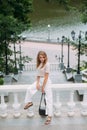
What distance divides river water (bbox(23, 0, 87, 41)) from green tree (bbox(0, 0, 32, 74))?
22.2 meters

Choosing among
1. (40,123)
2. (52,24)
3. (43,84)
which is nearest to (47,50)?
(52,24)

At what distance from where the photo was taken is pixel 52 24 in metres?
47.1

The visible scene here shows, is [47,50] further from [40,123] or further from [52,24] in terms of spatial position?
[40,123]

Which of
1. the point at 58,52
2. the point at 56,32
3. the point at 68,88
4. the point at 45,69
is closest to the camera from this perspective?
the point at 45,69

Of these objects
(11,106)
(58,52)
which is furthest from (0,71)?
(58,52)

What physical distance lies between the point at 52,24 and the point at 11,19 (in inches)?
1288

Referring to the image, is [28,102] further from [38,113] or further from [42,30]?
[42,30]

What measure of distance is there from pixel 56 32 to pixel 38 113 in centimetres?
3743

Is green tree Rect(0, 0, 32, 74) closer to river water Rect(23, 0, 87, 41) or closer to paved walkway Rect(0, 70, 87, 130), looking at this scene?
paved walkway Rect(0, 70, 87, 130)

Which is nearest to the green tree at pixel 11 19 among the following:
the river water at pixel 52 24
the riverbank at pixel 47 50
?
the riverbank at pixel 47 50

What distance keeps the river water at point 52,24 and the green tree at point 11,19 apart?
874 inches

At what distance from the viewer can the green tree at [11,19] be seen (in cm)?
1490

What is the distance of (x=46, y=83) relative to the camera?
6.44 meters

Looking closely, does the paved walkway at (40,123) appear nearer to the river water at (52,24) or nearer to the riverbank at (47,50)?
the riverbank at (47,50)
